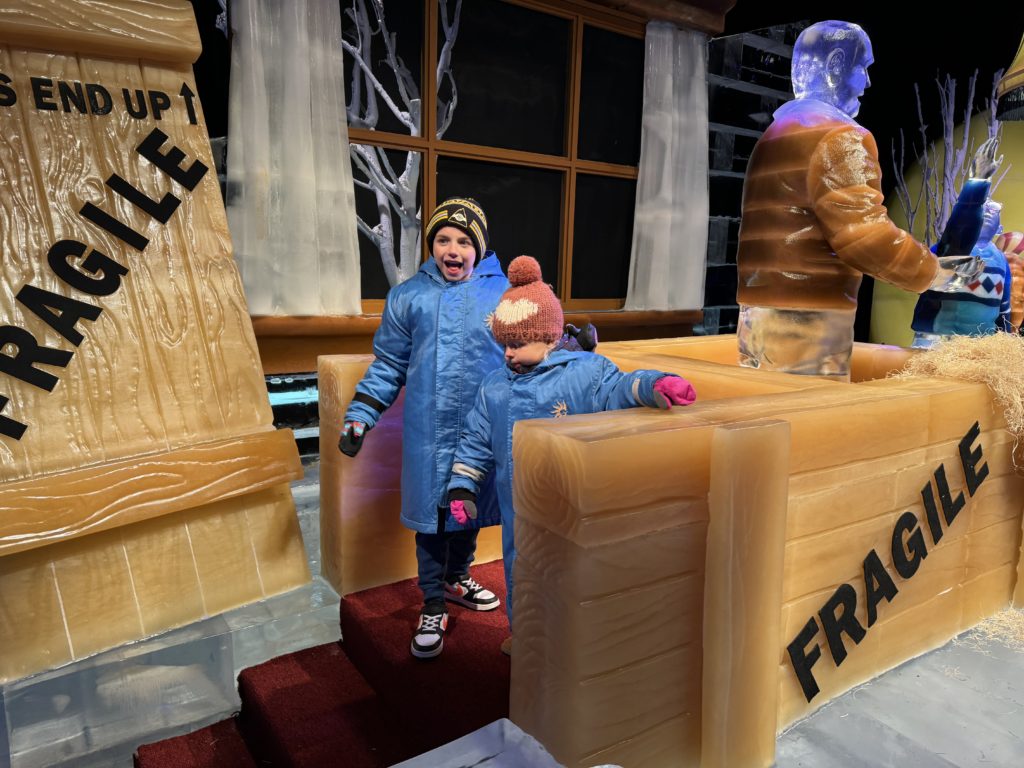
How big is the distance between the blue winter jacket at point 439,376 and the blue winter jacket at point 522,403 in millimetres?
246

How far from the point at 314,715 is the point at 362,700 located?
0.12 meters

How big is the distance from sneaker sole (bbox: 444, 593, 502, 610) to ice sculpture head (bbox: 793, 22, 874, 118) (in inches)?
64.7

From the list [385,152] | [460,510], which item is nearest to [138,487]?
[460,510]

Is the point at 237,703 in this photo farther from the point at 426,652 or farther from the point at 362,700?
the point at 426,652

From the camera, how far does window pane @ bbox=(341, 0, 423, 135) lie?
3811 millimetres

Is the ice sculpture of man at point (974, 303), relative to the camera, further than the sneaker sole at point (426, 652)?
Yes

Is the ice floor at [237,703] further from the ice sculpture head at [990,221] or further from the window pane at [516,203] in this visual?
the window pane at [516,203]

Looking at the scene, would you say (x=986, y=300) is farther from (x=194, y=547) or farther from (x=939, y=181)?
(x=939, y=181)

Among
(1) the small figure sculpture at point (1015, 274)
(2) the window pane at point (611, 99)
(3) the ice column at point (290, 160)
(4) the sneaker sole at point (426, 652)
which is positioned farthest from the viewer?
(2) the window pane at point (611, 99)

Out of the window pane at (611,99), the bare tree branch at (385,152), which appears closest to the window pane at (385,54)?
the bare tree branch at (385,152)

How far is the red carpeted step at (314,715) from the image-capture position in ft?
5.00

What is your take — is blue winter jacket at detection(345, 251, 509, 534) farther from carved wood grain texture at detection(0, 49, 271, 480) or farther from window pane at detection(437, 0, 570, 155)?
window pane at detection(437, 0, 570, 155)

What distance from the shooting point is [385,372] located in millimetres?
1897

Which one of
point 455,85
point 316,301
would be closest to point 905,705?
point 316,301
